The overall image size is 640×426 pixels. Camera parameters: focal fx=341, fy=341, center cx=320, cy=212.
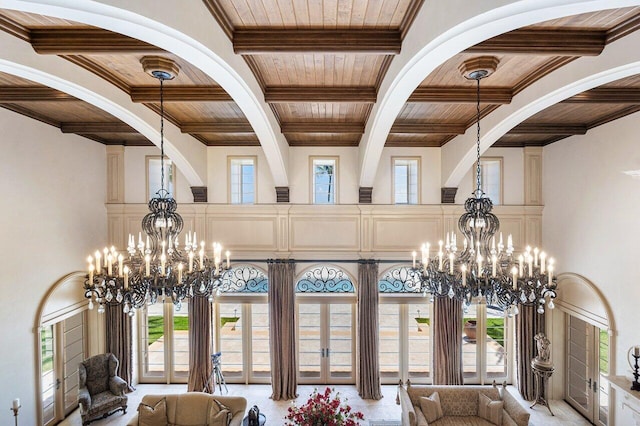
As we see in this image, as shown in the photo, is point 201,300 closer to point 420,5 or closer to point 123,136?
point 123,136

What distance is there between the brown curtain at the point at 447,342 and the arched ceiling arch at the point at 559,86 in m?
2.70

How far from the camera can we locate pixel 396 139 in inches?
245

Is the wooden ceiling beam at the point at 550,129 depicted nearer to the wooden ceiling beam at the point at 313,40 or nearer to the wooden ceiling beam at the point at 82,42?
the wooden ceiling beam at the point at 313,40

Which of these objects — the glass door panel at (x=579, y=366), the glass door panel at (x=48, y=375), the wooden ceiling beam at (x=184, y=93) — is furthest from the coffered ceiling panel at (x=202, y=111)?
the glass door panel at (x=579, y=366)

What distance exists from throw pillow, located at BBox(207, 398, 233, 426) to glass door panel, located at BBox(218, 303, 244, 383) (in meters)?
2.02

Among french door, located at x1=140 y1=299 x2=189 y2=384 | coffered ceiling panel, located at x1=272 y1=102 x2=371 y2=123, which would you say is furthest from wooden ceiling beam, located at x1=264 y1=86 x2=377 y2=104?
french door, located at x1=140 y1=299 x2=189 y2=384

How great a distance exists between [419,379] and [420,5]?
21.7ft

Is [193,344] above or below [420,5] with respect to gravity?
below

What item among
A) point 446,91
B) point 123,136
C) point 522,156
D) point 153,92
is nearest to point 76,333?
point 123,136

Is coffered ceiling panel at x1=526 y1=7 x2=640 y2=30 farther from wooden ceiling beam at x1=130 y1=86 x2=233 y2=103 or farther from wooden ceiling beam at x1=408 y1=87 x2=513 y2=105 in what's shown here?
wooden ceiling beam at x1=130 y1=86 x2=233 y2=103

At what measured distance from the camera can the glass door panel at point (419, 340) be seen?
6.82 m

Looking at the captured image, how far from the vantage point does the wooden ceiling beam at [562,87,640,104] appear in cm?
392

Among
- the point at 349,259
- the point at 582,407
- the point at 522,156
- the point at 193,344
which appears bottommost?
the point at 582,407

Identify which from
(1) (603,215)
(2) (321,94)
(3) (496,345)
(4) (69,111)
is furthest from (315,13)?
(3) (496,345)
